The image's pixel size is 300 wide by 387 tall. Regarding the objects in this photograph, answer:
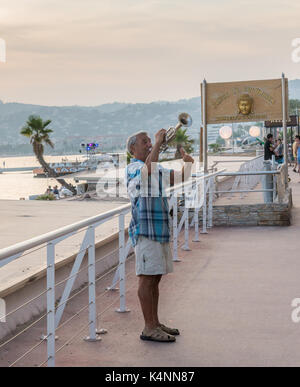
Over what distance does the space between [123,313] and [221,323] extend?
84cm

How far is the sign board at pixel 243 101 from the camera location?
39.4 feet

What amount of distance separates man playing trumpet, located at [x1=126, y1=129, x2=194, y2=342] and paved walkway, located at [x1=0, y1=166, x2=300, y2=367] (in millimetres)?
283

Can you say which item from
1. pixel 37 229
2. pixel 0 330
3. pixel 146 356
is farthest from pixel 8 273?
pixel 37 229

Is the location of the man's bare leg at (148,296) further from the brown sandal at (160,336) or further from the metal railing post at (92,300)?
the metal railing post at (92,300)

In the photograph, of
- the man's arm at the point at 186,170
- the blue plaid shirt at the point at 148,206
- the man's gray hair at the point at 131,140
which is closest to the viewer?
the blue plaid shirt at the point at 148,206

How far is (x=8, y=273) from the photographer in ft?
17.9

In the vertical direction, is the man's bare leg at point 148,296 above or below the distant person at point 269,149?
below

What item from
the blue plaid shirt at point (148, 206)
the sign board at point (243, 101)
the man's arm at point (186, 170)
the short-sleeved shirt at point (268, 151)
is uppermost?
the sign board at point (243, 101)

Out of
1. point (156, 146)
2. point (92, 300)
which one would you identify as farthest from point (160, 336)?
point (156, 146)

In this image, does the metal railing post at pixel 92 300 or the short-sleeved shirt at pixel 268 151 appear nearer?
the metal railing post at pixel 92 300

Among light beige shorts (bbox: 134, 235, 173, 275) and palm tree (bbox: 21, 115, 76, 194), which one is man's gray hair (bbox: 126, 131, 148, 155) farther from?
palm tree (bbox: 21, 115, 76, 194)

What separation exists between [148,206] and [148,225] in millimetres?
130

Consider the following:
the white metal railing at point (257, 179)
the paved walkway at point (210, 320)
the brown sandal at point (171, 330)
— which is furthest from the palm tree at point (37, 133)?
the brown sandal at point (171, 330)

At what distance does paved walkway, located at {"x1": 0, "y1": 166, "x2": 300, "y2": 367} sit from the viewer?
13.2ft
